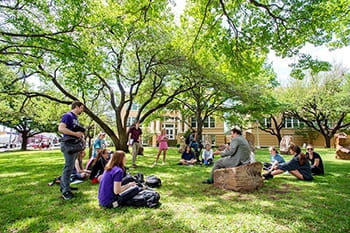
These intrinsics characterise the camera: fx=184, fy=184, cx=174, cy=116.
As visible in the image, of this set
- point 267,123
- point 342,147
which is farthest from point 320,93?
point 342,147

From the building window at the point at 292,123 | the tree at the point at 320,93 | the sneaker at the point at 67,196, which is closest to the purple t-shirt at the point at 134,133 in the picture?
the sneaker at the point at 67,196

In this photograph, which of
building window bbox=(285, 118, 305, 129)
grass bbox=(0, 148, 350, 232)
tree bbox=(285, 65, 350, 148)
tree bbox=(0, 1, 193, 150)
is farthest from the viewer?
building window bbox=(285, 118, 305, 129)

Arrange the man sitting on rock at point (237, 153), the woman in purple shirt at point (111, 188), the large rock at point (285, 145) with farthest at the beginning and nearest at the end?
the large rock at point (285, 145)
the man sitting on rock at point (237, 153)
the woman in purple shirt at point (111, 188)

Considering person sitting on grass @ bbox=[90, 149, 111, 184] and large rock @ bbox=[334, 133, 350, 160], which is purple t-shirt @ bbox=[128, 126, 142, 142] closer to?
person sitting on grass @ bbox=[90, 149, 111, 184]

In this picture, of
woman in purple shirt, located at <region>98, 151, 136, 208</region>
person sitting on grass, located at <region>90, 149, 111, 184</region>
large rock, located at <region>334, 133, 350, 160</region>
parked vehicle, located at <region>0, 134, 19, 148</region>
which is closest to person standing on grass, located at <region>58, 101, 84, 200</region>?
woman in purple shirt, located at <region>98, 151, 136, 208</region>

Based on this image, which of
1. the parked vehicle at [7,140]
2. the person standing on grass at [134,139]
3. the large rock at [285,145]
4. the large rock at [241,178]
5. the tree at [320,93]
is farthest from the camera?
the parked vehicle at [7,140]

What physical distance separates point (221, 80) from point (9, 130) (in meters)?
34.6

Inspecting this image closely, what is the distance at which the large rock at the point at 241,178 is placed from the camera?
175 inches

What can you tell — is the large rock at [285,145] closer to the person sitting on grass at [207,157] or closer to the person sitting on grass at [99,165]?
the person sitting on grass at [207,157]

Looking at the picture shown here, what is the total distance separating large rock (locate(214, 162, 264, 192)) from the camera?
4441 millimetres

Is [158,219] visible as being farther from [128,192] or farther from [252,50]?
[252,50]

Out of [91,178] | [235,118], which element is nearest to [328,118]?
[235,118]

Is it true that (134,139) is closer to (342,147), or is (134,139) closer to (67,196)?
(67,196)

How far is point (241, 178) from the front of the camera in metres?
4.45
